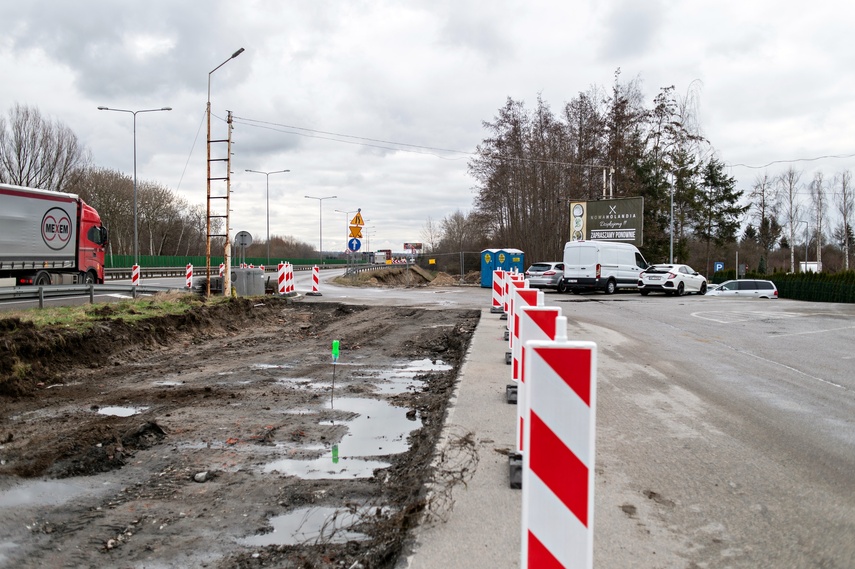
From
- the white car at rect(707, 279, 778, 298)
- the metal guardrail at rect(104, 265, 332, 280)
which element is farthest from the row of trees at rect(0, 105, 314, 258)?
the white car at rect(707, 279, 778, 298)

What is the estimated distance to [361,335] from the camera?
47.1ft

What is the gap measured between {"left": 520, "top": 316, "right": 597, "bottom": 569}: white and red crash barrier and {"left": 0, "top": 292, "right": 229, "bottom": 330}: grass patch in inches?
424

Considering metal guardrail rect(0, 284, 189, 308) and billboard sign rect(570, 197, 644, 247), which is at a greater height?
billboard sign rect(570, 197, 644, 247)

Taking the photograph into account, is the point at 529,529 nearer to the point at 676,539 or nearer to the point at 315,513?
the point at 676,539

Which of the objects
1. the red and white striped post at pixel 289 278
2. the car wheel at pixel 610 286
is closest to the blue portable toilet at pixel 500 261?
the car wheel at pixel 610 286

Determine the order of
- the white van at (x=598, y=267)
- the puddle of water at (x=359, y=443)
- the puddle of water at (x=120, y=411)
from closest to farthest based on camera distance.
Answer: the puddle of water at (x=359, y=443)
the puddle of water at (x=120, y=411)
the white van at (x=598, y=267)

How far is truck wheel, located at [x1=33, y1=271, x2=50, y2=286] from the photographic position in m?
21.1

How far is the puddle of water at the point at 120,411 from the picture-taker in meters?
7.18

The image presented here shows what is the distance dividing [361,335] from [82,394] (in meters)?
6.75

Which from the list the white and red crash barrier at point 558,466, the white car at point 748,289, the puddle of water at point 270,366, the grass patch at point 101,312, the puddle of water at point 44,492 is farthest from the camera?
the white car at point 748,289

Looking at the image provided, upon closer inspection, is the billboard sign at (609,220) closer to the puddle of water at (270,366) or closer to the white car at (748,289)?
the white car at (748,289)

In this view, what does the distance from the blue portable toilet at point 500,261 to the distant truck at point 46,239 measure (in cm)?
2021

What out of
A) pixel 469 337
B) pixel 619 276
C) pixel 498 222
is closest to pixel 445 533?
pixel 469 337

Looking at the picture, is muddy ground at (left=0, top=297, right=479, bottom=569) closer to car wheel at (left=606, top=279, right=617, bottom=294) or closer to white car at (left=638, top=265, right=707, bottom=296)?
car wheel at (left=606, top=279, right=617, bottom=294)
